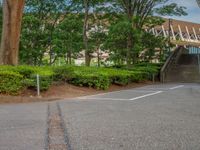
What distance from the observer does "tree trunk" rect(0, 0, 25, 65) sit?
17047 mm

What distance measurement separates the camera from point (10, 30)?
17.1 metres

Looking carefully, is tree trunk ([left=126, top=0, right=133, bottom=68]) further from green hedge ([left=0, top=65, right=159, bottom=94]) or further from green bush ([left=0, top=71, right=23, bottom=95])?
green bush ([left=0, top=71, right=23, bottom=95])

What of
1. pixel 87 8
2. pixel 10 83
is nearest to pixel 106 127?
pixel 10 83

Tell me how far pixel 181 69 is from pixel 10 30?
18.4 meters

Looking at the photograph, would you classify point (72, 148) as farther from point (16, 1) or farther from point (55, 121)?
point (16, 1)

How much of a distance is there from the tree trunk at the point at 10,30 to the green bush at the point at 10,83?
2.68 meters

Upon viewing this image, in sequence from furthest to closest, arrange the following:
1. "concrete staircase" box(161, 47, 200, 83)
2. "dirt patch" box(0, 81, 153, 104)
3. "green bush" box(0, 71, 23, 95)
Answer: "concrete staircase" box(161, 47, 200, 83)
"green bush" box(0, 71, 23, 95)
"dirt patch" box(0, 81, 153, 104)

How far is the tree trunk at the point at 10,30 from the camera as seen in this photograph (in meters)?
17.0

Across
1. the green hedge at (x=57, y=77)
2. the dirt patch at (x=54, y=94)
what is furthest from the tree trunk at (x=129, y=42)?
the dirt patch at (x=54, y=94)

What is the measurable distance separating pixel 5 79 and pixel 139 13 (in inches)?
718

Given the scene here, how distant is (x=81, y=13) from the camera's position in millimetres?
31906

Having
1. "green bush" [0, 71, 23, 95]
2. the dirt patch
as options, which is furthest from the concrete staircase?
"green bush" [0, 71, 23, 95]

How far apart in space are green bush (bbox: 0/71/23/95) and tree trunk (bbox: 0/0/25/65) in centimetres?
268

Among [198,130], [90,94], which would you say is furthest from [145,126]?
[90,94]
